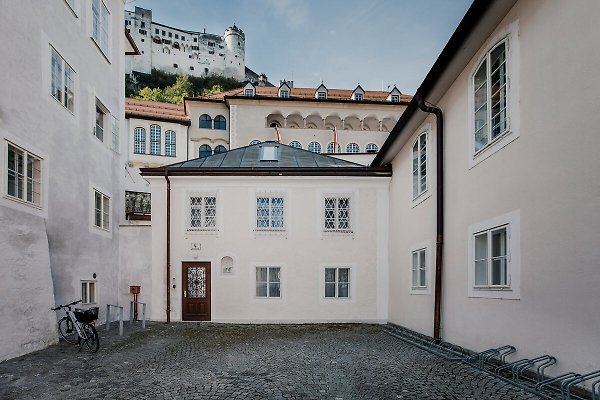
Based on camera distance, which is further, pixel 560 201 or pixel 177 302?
pixel 177 302

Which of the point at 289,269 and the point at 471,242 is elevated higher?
the point at 471,242

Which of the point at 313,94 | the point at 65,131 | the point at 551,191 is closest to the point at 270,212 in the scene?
the point at 65,131

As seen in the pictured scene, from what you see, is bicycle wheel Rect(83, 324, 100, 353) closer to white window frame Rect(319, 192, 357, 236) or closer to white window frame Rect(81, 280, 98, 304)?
white window frame Rect(81, 280, 98, 304)

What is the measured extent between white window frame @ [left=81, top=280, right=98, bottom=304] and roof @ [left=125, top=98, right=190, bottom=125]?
26.3 m

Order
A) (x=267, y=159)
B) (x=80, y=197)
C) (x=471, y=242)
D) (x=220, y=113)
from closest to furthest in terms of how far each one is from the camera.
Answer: (x=471, y=242)
(x=80, y=197)
(x=267, y=159)
(x=220, y=113)

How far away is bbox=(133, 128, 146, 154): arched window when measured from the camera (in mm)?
37031

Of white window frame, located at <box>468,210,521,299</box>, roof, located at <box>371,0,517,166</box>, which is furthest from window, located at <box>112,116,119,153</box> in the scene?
white window frame, located at <box>468,210,521,299</box>

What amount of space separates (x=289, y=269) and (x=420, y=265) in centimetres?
501

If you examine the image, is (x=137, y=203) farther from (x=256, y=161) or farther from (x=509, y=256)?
(x=509, y=256)

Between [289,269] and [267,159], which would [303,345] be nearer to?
[289,269]

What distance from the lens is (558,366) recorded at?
5.66m

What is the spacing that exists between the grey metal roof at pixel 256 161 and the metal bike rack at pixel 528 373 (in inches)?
354

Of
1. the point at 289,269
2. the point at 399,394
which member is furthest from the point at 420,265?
the point at 399,394

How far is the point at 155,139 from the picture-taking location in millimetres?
37688
